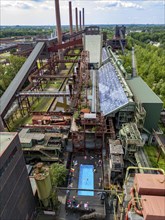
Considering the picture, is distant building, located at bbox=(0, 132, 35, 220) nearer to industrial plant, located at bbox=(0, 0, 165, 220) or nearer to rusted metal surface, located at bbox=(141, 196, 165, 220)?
industrial plant, located at bbox=(0, 0, 165, 220)

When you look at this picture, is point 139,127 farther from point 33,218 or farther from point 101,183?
point 33,218

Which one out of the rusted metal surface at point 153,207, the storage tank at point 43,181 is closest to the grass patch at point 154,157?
the storage tank at point 43,181

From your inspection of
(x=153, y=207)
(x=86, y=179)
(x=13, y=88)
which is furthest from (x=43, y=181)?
(x=13, y=88)

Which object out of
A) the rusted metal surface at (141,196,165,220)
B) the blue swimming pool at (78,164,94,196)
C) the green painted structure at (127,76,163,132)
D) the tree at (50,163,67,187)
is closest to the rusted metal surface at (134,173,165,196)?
the rusted metal surface at (141,196,165,220)

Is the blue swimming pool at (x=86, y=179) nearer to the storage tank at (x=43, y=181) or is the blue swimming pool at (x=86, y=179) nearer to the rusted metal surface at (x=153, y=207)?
the storage tank at (x=43, y=181)

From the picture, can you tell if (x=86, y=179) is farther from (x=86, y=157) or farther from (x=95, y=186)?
(x=86, y=157)

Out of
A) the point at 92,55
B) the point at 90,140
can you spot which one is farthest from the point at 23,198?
the point at 92,55
